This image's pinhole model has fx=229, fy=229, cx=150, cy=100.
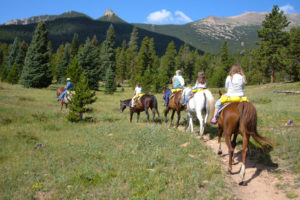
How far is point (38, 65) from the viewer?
43.8m

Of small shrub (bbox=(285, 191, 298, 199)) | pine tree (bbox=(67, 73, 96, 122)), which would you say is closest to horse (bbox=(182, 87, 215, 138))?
small shrub (bbox=(285, 191, 298, 199))

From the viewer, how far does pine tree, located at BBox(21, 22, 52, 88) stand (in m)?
43.1

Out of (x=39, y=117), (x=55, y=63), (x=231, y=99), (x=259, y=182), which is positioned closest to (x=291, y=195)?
(x=259, y=182)

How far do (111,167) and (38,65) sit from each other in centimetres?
4264

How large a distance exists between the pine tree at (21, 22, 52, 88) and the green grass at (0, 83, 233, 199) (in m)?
35.0

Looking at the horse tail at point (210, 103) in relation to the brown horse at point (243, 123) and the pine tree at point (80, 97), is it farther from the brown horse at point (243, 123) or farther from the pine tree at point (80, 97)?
the pine tree at point (80, 97)

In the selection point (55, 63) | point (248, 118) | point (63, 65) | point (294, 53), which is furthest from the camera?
point (55, 63)

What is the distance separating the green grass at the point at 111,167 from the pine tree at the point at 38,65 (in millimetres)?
34957

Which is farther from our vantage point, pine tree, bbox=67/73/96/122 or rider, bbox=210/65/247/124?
pine tree, bbox=67/73/96/122

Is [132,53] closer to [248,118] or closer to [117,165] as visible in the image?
[117,165]

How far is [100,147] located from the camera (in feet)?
30.8

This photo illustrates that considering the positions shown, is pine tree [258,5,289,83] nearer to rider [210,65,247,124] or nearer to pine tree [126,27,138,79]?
pine tree [126,27,138,79]

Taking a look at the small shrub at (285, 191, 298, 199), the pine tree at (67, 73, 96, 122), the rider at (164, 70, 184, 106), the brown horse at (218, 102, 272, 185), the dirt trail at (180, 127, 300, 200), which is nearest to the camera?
the small shrub at (285, 191, 298, 199)

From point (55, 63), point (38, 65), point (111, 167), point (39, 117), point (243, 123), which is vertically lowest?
point (111, 167)
